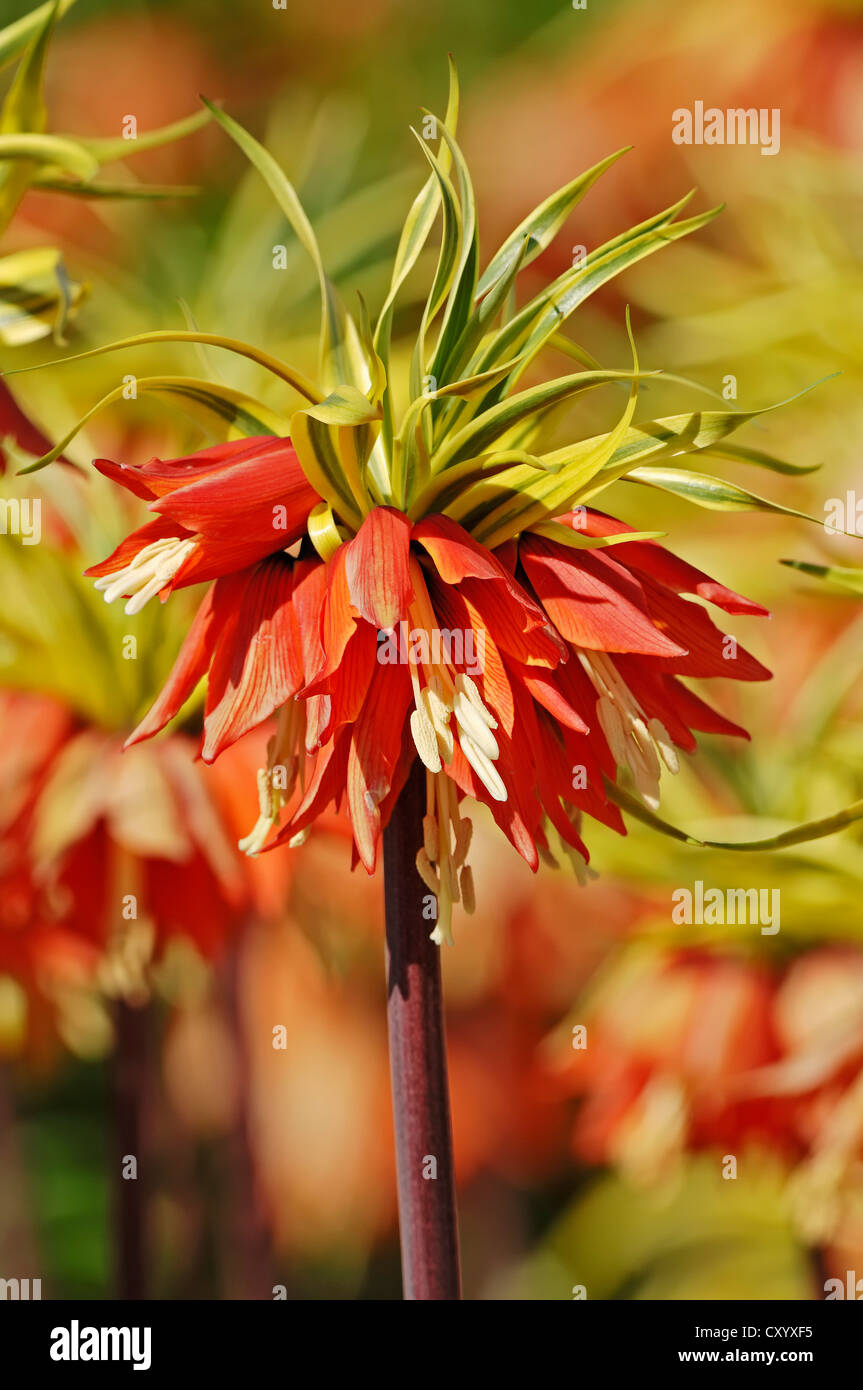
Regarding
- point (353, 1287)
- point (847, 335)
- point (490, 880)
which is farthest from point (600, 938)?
point (847, 335)

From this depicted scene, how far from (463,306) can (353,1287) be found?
1046mm

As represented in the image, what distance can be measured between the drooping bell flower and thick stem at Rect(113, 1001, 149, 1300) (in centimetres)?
57

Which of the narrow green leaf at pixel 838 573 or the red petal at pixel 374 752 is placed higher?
the narrow green leaf at pixel 838 573

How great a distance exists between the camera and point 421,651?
59cm

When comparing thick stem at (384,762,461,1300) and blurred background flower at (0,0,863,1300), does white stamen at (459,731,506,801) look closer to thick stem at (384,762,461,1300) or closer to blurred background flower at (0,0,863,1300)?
thick stem at (384,762,461,1300)

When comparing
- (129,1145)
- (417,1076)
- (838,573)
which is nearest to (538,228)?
(838,573)

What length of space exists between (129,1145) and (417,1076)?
0.64m

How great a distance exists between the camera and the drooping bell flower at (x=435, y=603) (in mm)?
587

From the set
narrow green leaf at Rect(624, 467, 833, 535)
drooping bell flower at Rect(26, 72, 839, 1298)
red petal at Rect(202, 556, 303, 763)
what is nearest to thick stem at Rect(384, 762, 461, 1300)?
drooping bell flower at Rect(26, 72, 839, 1298)

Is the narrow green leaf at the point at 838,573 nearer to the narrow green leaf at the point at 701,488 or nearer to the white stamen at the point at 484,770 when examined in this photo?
the narrow green leaf at the point at 701,488

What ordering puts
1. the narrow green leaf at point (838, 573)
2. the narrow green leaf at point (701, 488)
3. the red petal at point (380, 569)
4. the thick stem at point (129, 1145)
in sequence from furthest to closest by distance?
the thick stem at point (129, 1145) < the narrow green leaf at point (838, 573) < the narrow green leaf at point (701, 488) < the red petal at point (380, 569)

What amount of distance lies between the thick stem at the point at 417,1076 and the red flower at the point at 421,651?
17 mm

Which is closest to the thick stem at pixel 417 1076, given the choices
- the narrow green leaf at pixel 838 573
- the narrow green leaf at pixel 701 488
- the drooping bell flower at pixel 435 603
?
the drooping bell flower at pixel 435 603

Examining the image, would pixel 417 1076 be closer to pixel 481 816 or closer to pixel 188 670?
pixel 188 670
